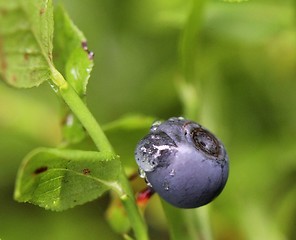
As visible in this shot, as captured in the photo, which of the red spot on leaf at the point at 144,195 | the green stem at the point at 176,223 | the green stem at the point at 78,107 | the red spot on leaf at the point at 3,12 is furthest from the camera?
the green stem at the point at 176,223

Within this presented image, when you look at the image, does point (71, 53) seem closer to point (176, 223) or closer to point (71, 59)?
point (71, 59)

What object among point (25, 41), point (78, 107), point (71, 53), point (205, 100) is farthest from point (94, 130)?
point (205, 100)

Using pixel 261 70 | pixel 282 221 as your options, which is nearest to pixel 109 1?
pixel 261 70

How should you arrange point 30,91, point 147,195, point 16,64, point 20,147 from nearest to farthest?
1. point 16,64
2. point 147,195
3. point 20,147
4. point 30,91

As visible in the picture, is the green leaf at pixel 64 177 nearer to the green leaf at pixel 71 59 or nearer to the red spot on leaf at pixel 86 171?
the red spot on leaf at pixel 86 171

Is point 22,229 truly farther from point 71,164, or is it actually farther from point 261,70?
point 71,164

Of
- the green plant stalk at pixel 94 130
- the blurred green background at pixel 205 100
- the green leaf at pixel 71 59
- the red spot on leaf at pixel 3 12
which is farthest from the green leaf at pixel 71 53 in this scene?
the blurred green background at pixel 205 100

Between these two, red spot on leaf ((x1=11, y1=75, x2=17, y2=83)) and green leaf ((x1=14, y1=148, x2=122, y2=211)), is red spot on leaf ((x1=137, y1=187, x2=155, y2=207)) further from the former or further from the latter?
red spot on leaf ((x1=11, y1=75, x2=17, y2=83))

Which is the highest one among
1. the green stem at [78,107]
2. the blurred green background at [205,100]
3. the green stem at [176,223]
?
the green stem at [78,107]
